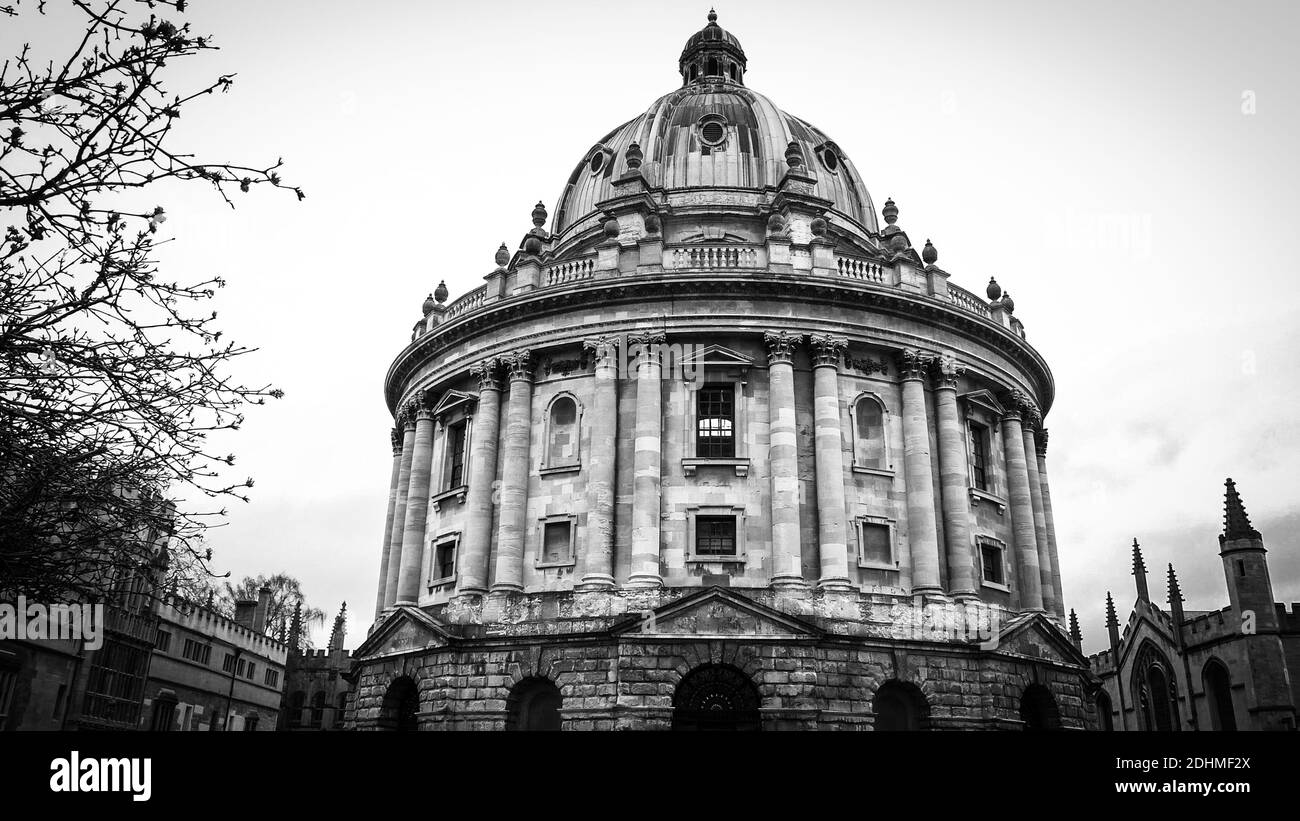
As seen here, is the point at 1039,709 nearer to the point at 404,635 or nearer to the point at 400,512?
the point at 404,635

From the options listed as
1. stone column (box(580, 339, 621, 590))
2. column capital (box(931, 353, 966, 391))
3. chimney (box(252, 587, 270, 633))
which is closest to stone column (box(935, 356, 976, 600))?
column capital (box(931, 353, 966, 391))

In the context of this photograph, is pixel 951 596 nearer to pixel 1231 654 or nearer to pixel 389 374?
pixel 389 374

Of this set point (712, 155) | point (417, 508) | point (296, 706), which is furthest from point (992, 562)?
point (296, 706)

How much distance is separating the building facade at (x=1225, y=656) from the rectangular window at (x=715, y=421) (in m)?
Answer: 33.5

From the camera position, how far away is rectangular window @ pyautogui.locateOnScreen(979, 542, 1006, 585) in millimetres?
30844

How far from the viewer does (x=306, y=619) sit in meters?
84.8

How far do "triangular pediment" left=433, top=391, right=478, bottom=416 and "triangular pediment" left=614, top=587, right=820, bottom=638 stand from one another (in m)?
11.4

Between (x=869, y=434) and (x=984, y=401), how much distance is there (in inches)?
212

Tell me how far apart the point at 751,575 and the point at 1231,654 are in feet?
119

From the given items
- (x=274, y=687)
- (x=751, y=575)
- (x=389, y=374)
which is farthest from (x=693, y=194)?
(x=274, y=687)

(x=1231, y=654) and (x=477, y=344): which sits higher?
(x=477, y=344)

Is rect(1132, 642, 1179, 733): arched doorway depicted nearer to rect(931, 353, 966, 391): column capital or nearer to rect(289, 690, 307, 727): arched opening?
rect(931, 353, 966, 391): column capital

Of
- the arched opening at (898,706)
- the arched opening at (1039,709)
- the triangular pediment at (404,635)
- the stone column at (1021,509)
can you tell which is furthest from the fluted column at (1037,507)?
the triangular pediment at (404,635)
